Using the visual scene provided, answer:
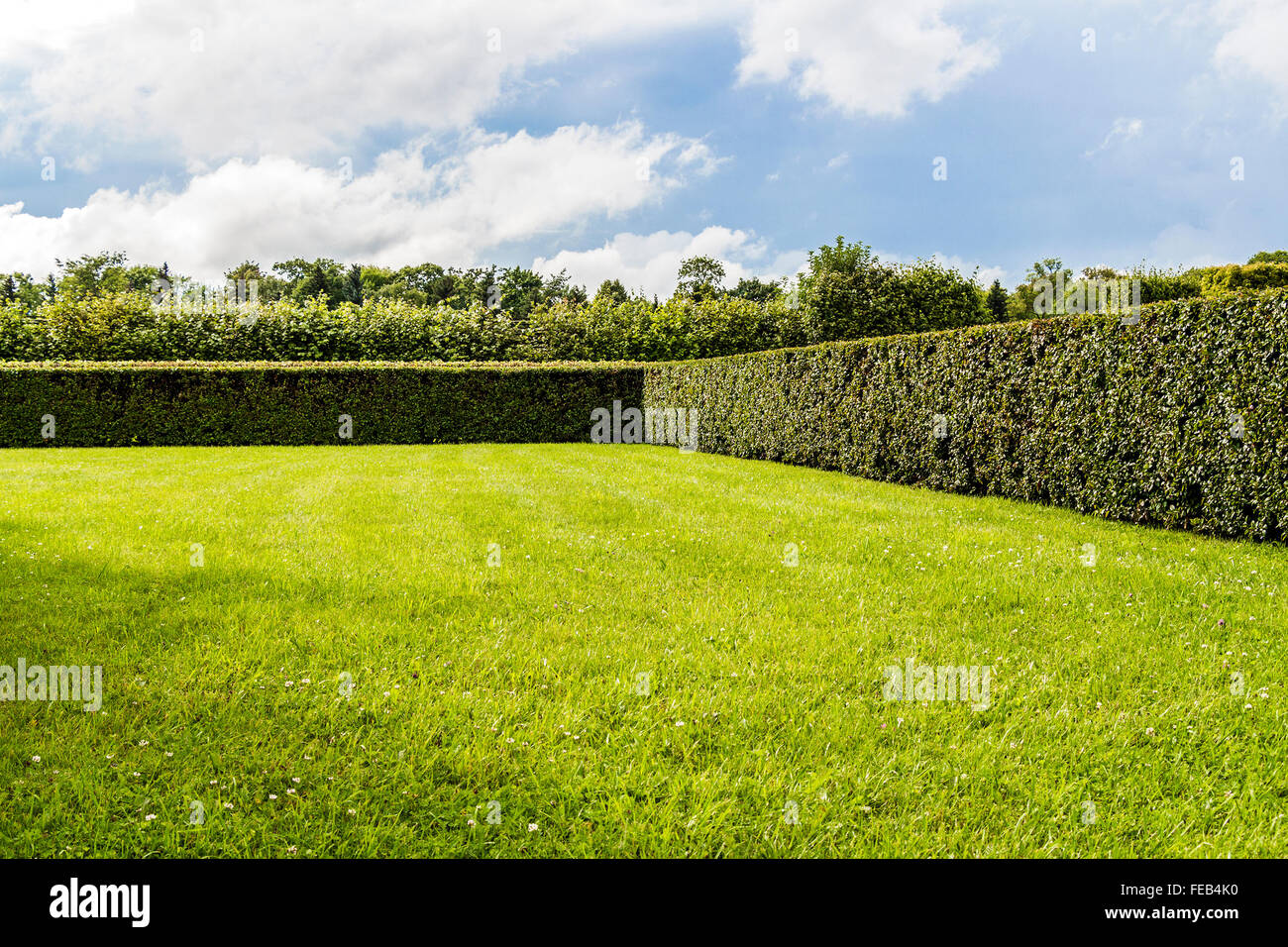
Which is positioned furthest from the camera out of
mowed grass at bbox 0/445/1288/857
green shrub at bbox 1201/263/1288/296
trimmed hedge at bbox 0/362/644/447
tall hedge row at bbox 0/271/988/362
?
green shrub at bbox 1201/263/1288/296

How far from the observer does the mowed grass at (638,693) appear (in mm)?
2611

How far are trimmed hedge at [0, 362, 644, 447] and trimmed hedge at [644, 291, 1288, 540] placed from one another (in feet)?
31.1

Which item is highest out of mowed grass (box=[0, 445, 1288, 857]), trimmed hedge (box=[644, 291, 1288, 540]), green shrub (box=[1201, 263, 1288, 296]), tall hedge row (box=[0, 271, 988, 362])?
green shrub (box=[1201, 263, 1288, 296])

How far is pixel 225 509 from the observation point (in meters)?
8.05

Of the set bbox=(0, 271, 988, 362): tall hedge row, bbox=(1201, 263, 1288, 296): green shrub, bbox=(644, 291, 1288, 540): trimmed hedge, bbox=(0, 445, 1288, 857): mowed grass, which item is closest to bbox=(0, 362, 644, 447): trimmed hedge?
bbox=(0, 271, 988, 362): tall hedge row

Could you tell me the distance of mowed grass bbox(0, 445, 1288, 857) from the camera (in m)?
2.61

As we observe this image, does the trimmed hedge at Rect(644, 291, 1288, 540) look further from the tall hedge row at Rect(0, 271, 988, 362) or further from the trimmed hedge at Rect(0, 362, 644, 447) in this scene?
the tall hedge row at Rect(0, 271, 988, 362)

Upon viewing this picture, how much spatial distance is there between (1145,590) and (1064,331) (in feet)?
13.7

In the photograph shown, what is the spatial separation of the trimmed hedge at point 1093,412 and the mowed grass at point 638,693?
60cm

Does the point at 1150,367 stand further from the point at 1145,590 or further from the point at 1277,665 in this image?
A: the point at 1277,665

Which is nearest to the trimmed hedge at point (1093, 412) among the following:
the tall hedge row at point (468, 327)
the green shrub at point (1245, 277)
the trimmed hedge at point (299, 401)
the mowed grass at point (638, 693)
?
the mowed grass at point (638, 693)

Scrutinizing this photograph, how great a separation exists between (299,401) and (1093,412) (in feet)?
58.5

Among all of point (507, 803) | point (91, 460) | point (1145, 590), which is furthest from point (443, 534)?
point (91, 460)
